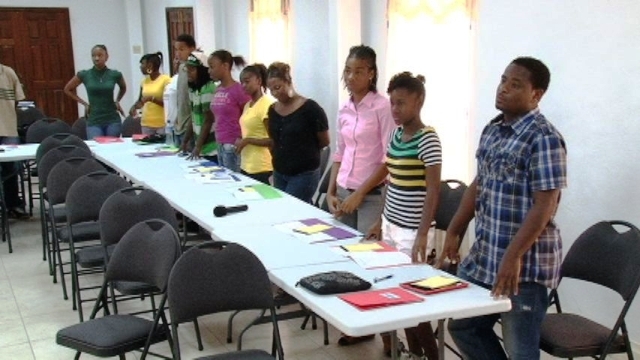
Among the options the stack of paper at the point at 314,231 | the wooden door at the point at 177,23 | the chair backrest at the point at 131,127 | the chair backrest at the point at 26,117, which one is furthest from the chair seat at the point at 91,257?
the wooden door at the point at 177,23

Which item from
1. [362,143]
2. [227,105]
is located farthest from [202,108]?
[362,143]

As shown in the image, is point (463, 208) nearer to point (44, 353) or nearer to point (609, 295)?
point (609, 295)

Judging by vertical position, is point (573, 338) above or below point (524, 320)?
below

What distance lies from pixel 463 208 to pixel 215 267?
3.27 ft

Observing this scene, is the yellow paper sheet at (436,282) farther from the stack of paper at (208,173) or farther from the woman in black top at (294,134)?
the stack of paper at (208,173)

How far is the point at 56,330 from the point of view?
4.00 meters

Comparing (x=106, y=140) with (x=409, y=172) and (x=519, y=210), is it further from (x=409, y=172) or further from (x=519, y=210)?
(x=519, y=210)

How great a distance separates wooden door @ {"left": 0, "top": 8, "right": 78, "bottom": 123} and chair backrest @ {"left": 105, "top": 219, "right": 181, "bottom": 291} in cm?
821

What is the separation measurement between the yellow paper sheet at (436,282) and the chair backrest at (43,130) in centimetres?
561

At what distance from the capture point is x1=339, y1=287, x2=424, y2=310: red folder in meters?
2.23

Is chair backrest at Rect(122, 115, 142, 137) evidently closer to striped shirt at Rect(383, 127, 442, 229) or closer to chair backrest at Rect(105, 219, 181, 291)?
chair backrest at Rect(105, 219, 181, 291)

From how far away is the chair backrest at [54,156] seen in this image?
5145 mm

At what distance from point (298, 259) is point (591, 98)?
5.80 ft

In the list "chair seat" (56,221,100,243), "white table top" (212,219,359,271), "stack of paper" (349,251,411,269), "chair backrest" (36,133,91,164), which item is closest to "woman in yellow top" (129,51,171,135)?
"chair backrest" (36,133,91,164)
